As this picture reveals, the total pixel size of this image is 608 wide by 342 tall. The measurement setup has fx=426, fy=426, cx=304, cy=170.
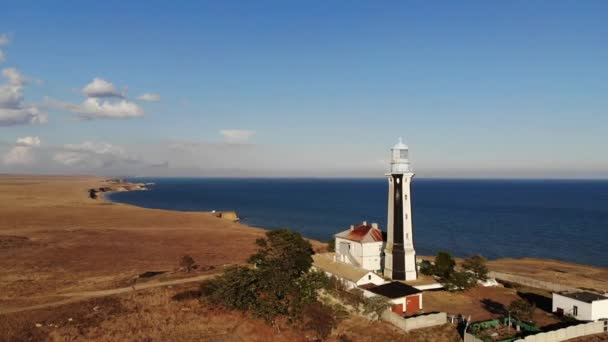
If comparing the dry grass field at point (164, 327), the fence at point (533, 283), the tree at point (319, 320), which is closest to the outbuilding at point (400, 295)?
the dry grass field at point (164, 327)

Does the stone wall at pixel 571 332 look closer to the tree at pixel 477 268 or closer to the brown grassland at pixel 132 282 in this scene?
the brown grassland at pixel 132 282

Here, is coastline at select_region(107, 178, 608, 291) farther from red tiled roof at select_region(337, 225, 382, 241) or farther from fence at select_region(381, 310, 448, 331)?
fence at select_region(381, 310, 448, 331)

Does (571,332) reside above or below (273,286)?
below

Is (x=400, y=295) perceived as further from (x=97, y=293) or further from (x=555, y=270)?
(x=555, y=270)

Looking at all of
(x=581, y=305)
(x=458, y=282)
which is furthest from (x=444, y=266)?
(x=581, y=305)

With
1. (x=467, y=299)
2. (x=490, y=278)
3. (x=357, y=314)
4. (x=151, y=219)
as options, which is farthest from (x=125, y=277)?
(x=151, y=219)
